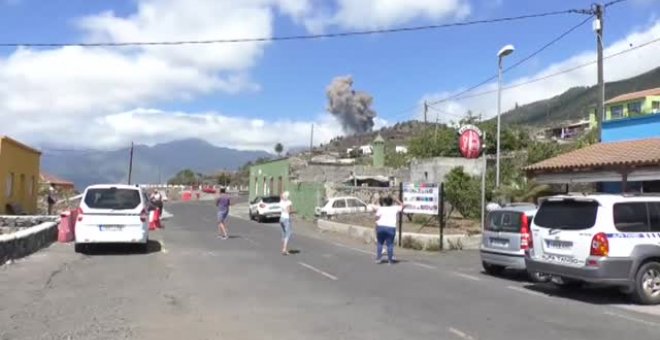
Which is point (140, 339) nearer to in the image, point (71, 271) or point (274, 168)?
point (71, 271)

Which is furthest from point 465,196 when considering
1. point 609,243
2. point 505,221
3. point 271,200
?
point 609,243

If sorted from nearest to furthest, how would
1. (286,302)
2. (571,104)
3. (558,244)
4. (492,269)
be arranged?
(286,302) < (558,244) < (492,269) < (571,104)

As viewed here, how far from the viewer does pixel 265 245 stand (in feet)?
75.3

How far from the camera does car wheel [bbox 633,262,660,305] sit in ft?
39.1

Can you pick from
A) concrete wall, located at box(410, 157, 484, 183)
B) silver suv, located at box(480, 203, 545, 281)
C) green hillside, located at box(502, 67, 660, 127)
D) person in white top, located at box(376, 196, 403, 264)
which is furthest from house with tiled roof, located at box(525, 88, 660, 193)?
green hillside, located at box(502, 67, 660, 127)

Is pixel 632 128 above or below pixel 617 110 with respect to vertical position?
below

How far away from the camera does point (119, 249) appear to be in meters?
20.2

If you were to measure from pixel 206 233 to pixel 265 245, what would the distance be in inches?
244

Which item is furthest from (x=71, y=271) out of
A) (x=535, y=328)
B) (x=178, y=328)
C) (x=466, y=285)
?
(x=535, y=328)

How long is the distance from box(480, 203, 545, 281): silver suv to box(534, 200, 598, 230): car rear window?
4.91ft

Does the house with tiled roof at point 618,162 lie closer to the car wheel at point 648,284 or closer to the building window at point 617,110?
the car wheel at point 648,284

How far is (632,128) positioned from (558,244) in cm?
1381

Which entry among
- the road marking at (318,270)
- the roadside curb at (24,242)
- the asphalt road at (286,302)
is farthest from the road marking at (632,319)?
the roadside curb at (24,242)

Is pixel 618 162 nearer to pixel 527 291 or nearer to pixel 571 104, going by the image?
pixel 527 291
